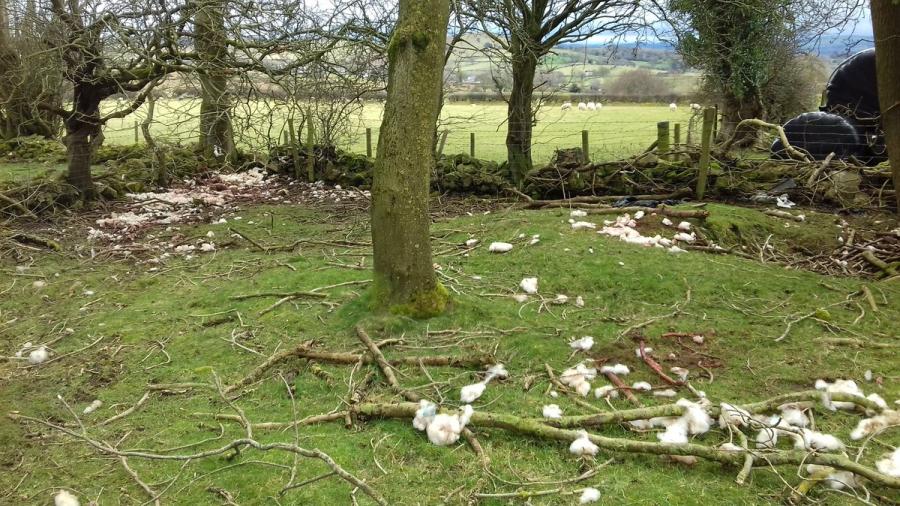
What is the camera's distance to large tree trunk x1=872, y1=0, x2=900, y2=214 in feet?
19.4

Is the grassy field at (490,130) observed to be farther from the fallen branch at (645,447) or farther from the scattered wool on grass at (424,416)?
the scattered wool on grass at (424,416)

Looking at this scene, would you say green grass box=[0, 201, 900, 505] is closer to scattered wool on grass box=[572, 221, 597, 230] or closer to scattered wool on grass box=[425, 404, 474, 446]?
scattered wool on grass box=[425, 404, 474, 446]

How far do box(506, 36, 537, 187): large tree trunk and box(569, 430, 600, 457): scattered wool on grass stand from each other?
9225 millimetres

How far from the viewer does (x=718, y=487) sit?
310 centimetres

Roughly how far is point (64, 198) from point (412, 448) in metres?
10.1

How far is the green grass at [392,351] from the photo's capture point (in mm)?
3365

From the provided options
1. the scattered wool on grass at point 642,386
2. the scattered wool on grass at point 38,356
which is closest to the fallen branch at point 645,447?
the scattered wool on grass at point 642,386

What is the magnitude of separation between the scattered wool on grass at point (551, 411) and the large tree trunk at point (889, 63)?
491 cm

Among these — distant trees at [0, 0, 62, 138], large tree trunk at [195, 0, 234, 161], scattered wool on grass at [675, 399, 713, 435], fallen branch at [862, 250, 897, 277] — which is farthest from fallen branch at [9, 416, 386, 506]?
distant trees at [0, 0, 62, 138]

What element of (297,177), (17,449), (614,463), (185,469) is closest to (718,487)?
(614,463)

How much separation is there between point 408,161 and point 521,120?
822 cm

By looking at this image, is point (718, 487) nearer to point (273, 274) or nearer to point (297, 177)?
point (273, 274)

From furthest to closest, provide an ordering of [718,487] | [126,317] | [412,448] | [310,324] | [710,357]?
1. [126,317]
2. [310,324]
3. [710,357]
4. [412,448]
5. [718,487]

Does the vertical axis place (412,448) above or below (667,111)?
below
